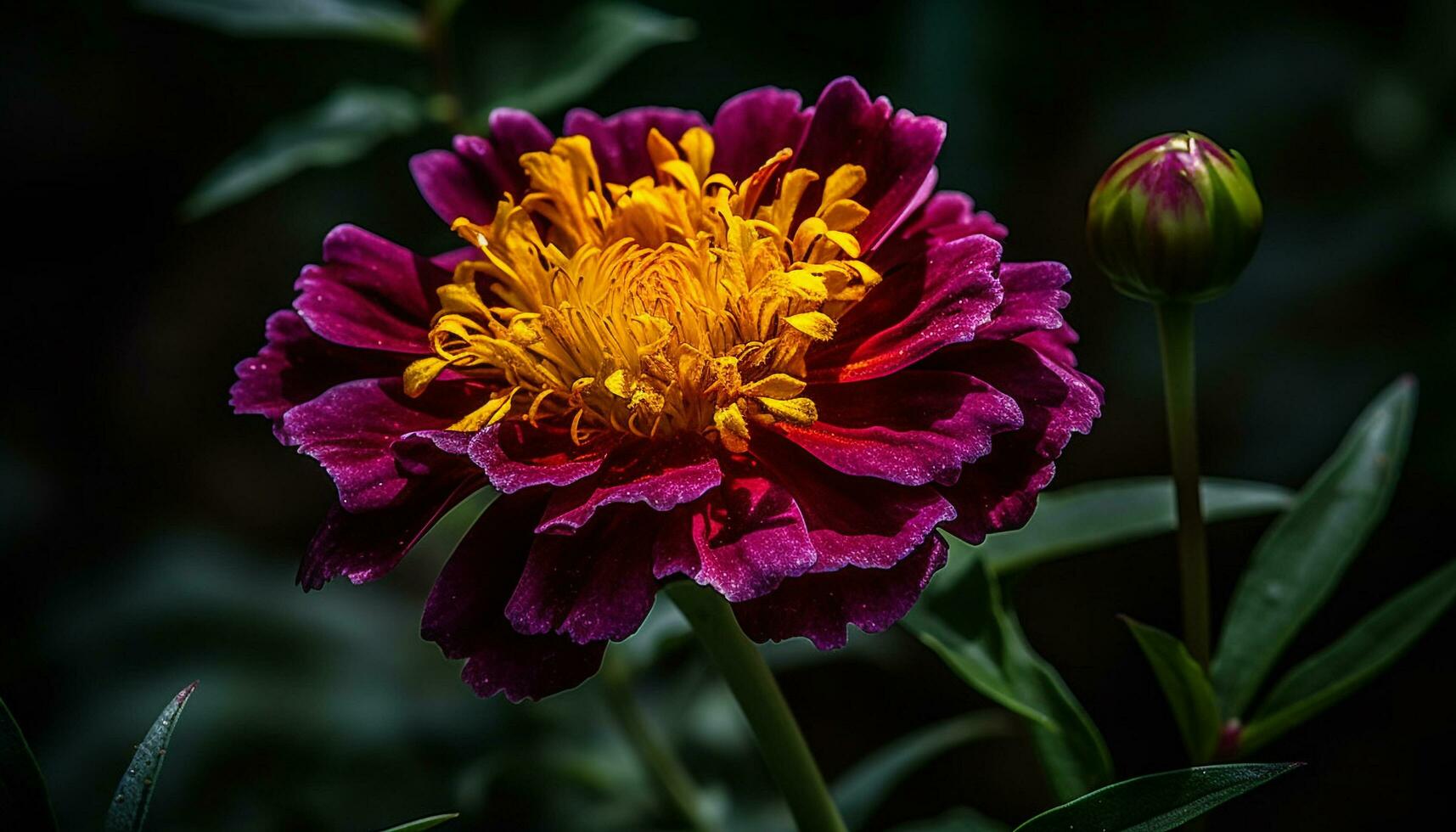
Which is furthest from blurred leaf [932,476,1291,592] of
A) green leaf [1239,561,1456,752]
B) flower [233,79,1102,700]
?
flower [233,79,1102,700]

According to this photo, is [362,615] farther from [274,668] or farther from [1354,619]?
[1354,619]

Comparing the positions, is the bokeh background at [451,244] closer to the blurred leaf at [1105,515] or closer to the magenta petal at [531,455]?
the blurred leaf at [1105,515]

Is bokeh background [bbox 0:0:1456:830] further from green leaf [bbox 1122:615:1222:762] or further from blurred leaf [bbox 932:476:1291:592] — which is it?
green leaf [bbox 1122:615:1222:762]

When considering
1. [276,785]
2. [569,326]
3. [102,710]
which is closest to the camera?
[569,326]

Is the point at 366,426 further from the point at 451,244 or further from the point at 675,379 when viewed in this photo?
the point at 451,244

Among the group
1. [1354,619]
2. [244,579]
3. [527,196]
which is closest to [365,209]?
[244,579]

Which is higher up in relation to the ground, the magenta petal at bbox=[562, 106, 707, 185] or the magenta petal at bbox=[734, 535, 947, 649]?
the magenta petal at bbox=[562, 106, 707, 185]
